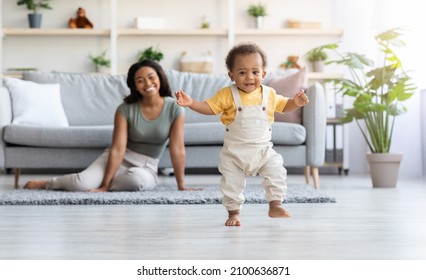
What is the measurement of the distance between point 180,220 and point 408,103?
4008 millimetres

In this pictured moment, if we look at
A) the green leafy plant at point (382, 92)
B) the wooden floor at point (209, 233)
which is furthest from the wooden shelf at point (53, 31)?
the wooden floor at point (209, 233)

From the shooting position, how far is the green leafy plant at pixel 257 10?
22.7 ft

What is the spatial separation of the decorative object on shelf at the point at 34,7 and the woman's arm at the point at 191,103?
475 centimetres

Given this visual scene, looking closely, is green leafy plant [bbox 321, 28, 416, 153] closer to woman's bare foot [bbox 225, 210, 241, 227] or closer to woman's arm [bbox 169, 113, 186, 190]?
woman's arm [bbox 169, 113, 186, 190]

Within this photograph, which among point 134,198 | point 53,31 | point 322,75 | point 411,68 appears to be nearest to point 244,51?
point 134,198

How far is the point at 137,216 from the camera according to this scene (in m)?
2.79

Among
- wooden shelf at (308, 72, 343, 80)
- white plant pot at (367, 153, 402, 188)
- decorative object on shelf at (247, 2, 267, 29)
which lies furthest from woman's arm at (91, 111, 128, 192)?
decorative object on shelf at (247, 2, 267, 29)

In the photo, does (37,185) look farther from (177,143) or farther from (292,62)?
(292,62)

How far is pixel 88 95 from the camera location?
203 inches

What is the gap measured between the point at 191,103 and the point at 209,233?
0.43 meters

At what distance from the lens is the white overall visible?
2.50m

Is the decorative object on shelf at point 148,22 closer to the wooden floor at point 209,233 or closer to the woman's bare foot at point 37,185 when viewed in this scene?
the woman's bare foot at point 37,185

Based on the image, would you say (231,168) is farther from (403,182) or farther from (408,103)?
(408,103)
